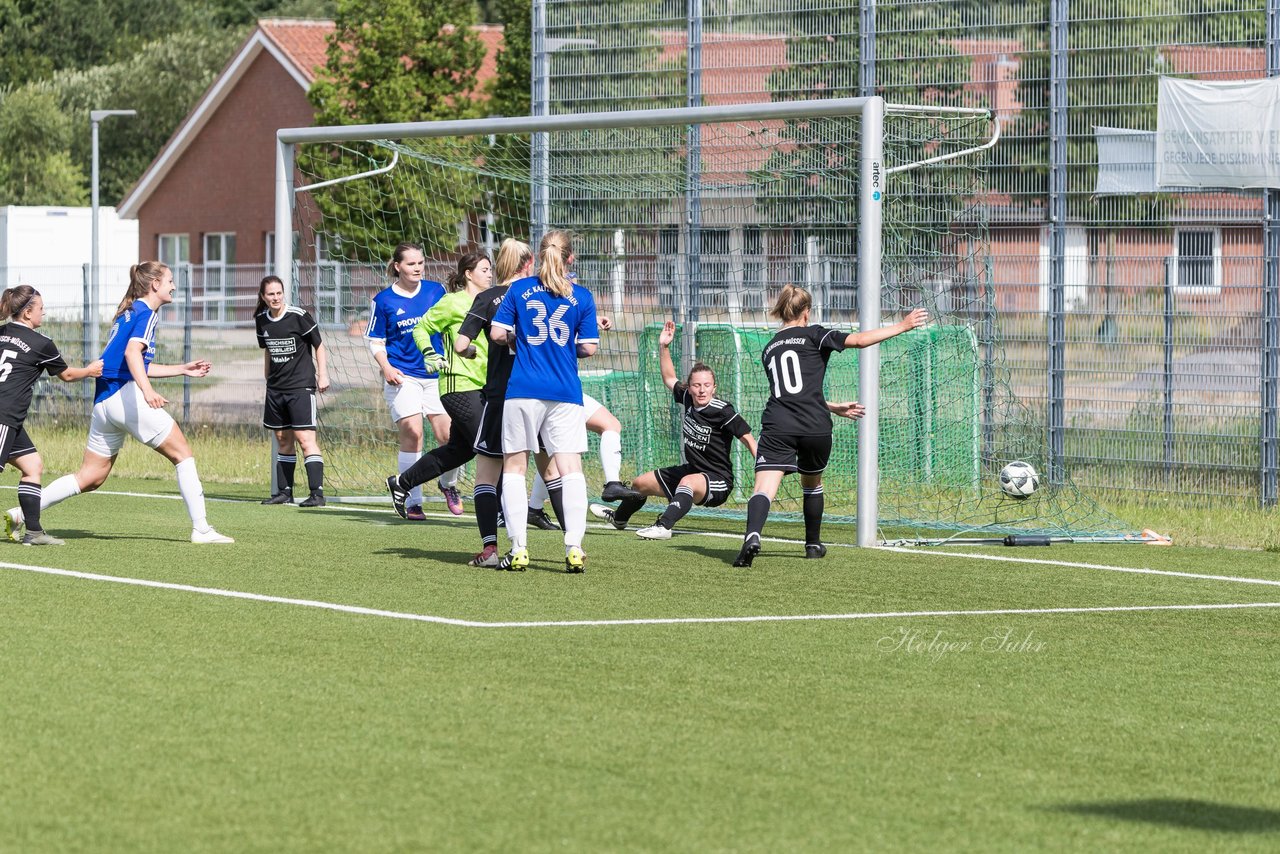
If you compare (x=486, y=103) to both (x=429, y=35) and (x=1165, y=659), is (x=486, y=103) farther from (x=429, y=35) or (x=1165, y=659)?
(x=1165, y=659)

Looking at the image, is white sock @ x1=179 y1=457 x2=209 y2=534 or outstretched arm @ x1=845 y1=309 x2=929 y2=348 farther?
white sock @ x1=179 y1=457 x2=209 y2=534

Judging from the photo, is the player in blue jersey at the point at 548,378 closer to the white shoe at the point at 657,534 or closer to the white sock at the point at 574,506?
the white sock at the point at 574,506

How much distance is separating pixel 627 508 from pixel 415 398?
6.15 ft

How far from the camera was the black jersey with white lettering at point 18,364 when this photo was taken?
428 inches

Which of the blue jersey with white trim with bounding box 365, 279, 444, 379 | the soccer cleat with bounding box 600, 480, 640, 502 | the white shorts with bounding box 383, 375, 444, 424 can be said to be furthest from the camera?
the white shorts with bounding box 383, 375, 444, 424

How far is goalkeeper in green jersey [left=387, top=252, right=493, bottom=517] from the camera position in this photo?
40.0ft

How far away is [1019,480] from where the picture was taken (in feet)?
42.3

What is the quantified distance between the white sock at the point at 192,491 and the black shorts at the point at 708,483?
3104mm

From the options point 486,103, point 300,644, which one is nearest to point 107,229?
point 486,103

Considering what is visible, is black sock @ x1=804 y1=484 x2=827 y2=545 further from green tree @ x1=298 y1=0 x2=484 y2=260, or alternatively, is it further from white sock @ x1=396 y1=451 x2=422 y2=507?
green tree @ x1=298 y1=0 x2=484 y2=260

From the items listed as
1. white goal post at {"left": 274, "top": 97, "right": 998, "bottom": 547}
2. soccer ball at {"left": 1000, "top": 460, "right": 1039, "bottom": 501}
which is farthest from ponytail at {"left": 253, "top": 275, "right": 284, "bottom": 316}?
soccer ball at {"left": 1000, "top": 460, "right": 1039, "bottom": 501}

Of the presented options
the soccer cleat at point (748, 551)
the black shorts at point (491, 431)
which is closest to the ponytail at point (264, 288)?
the black shorts at point (491, 431)

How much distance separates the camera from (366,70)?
35.0 meters

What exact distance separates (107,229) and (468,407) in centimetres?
4197
